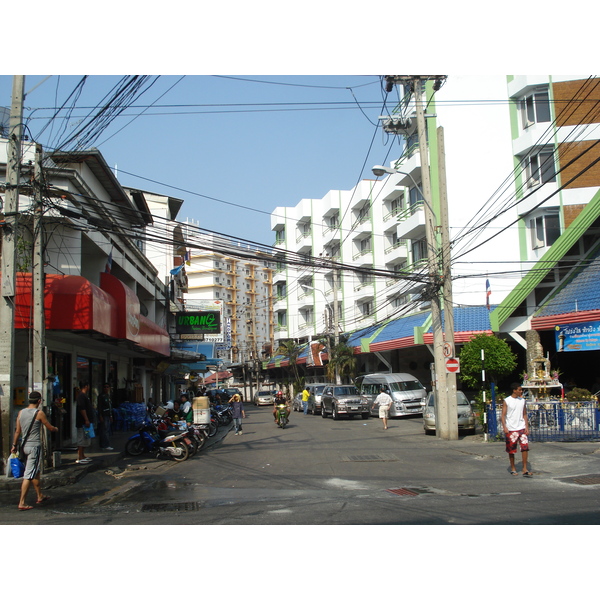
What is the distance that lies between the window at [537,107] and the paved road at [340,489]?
20.6m

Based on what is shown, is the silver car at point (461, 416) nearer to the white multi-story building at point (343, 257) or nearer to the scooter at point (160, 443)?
the scooter at point (160, 443)

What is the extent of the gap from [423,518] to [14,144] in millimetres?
10565

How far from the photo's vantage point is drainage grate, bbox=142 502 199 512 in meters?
9.15

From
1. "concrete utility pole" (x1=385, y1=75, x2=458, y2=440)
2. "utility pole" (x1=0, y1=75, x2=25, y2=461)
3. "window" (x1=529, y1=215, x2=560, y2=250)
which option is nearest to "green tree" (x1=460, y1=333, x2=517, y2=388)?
"concrete utility pole" (x1=385, y1=75, x2=458, y2=440)

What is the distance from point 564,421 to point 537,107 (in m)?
20.4

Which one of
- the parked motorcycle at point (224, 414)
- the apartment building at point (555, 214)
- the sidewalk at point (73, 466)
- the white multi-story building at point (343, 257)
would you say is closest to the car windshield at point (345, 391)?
the parked motorcycle at point (224, 414)

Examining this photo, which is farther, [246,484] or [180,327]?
[180,327]

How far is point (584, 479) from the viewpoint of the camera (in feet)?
35.6

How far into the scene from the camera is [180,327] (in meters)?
35.0

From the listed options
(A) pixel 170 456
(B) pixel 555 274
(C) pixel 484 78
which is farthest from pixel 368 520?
(C) pixel 484 78

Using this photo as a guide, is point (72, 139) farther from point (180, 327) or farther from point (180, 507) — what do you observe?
point (180, 327)

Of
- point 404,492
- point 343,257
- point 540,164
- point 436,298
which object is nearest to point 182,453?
point 404,492

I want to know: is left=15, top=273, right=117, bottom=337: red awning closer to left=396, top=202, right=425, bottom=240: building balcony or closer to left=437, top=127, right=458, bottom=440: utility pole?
left=437, top=127, right=458, bottom=440: utility pole

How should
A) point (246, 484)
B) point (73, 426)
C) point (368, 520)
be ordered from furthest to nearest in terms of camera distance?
point (73, 426) < point (246, 484) < point (368, 520)
